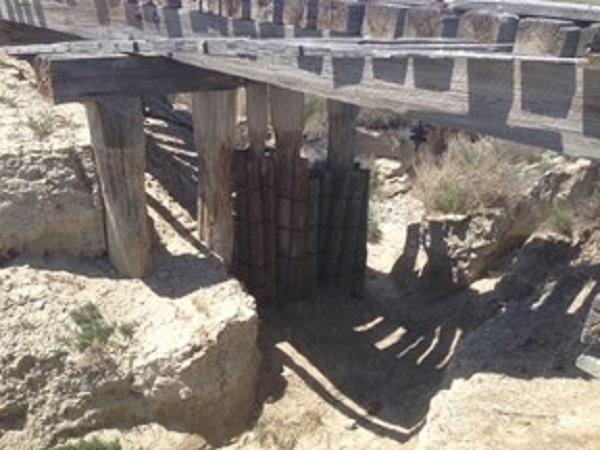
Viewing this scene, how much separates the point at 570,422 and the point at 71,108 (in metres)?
6.11

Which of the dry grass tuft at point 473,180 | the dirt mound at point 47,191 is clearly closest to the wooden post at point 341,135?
the dry grass tuft at point 473,180

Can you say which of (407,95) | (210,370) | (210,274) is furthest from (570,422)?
(210,274)

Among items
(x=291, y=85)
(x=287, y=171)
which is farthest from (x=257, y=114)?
(x=291, y=85)

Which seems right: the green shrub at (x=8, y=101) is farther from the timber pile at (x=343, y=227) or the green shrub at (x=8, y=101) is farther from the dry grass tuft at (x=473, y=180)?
the dry grass tuft at (x=473, y=180)

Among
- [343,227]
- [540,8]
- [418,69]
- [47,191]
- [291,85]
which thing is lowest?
[343,227]

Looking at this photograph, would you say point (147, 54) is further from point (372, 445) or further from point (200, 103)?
point (372, 445)

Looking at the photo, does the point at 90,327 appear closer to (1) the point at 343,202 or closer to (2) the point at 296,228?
(2) the point at 296,228

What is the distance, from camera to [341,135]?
10062 millimetres

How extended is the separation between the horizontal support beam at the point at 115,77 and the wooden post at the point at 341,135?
2480mm

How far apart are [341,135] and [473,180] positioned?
1.94 metres

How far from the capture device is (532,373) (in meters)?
6.26

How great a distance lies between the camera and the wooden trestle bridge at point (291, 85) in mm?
4828

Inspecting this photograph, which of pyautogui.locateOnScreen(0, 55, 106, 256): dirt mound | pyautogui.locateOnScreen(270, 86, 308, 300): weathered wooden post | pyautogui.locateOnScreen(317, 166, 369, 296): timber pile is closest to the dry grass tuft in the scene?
pyautogui.locateOnScreen(317, 166, 369, 296): timber pile

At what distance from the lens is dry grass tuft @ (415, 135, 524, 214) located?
34.7 feet
